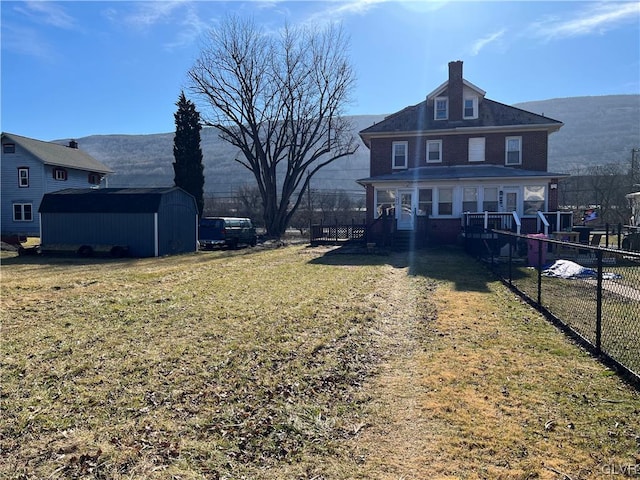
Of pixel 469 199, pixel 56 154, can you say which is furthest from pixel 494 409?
pixel 56 154

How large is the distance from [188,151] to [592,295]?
29.2 meters

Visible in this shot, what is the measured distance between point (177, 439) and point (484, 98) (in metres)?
26.5

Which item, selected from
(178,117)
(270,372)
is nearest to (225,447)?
(270,372)

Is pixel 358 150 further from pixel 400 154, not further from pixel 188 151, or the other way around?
pixel 400 154

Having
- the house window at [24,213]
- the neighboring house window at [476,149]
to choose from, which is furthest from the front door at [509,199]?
the house window at [24,213]

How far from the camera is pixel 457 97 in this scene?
2553cm

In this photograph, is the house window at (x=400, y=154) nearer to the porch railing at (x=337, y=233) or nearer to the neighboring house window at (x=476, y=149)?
the neighboring house window at (x=476, y=149)

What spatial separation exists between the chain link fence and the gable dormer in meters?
12.5

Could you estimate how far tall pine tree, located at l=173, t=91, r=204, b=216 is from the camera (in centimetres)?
3281

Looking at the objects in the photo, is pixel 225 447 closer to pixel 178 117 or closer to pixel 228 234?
pixel 228 234

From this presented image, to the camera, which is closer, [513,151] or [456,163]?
[513,151]

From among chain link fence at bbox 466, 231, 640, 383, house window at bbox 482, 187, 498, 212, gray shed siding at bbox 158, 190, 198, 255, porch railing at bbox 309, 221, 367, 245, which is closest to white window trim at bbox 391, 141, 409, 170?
porch railing at bbox 309, 221, 367, 245

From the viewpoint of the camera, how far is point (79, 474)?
3.19m

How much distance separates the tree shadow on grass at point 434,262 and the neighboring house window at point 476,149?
21.0ft
